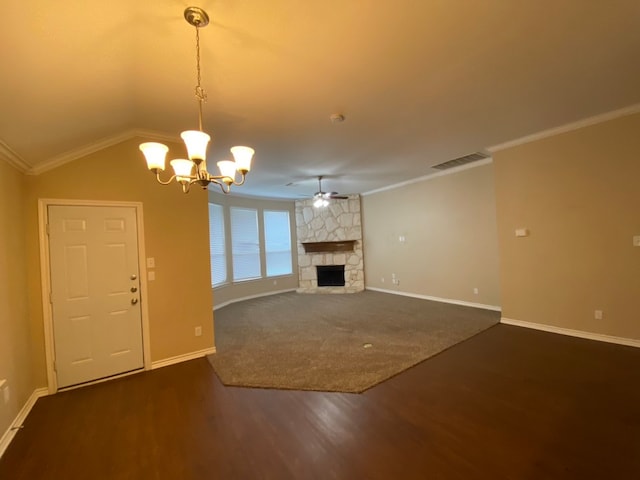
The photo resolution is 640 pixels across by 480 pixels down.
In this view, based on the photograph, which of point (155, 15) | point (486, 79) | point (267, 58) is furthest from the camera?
point (486, 79)

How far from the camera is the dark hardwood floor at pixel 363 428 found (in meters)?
1.76

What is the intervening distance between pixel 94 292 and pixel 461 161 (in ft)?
18.9

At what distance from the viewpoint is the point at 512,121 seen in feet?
11.0

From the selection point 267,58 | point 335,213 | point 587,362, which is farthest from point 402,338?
point 335,213

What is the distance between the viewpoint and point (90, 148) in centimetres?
297

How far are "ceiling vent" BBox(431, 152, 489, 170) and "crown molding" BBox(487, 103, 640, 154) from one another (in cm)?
35

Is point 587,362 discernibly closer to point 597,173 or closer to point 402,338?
point 402,338

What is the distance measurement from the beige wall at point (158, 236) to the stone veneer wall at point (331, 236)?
4.53m

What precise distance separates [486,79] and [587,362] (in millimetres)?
3106

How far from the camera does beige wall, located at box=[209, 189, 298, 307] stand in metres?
6.42

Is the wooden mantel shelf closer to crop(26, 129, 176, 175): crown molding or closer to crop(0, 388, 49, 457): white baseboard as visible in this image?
crop(26, 129, 176, 175): crown molding

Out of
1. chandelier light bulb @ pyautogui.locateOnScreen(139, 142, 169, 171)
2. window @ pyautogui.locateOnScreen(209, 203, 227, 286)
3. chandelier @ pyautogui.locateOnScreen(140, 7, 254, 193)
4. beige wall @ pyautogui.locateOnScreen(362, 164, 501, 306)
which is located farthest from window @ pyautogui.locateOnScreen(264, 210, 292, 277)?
chandelier light bulb @ pyautogui.locateOnScreen(139, 142, 169, 171)

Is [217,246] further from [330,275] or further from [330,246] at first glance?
[330,275]

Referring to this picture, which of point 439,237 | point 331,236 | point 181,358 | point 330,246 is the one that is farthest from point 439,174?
point 181,358
